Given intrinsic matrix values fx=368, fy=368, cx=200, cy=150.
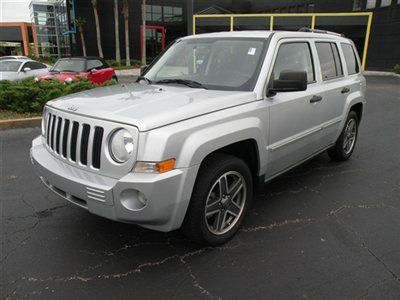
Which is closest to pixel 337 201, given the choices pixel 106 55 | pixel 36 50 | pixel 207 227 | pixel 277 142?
pixel 277 142

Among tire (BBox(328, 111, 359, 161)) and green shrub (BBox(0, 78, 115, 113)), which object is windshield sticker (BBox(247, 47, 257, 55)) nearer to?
tire (BBox(328, 111, 359, 161))

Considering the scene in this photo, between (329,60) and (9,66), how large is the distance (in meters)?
15.5

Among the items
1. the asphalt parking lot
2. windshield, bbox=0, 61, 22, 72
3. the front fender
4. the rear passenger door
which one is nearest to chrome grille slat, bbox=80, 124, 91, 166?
the front fender

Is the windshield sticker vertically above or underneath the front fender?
above

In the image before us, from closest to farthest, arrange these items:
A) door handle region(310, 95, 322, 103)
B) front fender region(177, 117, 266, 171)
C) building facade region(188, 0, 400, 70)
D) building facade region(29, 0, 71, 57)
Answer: front fender region(177, 117, 266, 171) < door handle region(310, 95, 322, 103) < building facade region(188, 0, 400, 70) < building facade region(29, 0, 71, 57)

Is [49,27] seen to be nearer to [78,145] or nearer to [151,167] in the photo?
[78,145]

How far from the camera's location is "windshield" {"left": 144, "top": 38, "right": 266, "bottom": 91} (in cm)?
368

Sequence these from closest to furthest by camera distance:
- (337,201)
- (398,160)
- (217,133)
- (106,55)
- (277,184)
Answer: (217,133) < (337,201) < (277,184) < (398,160) < (106,55)

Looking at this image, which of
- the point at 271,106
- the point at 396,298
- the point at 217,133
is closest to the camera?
the point at 396,298

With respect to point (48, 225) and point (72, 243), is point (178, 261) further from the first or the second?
point (48, 225)

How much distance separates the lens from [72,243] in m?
3.40

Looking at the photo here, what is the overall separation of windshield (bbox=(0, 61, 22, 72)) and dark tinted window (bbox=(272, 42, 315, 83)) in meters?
15.0

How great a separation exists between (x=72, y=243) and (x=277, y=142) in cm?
222

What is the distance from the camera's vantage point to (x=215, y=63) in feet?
12.9
